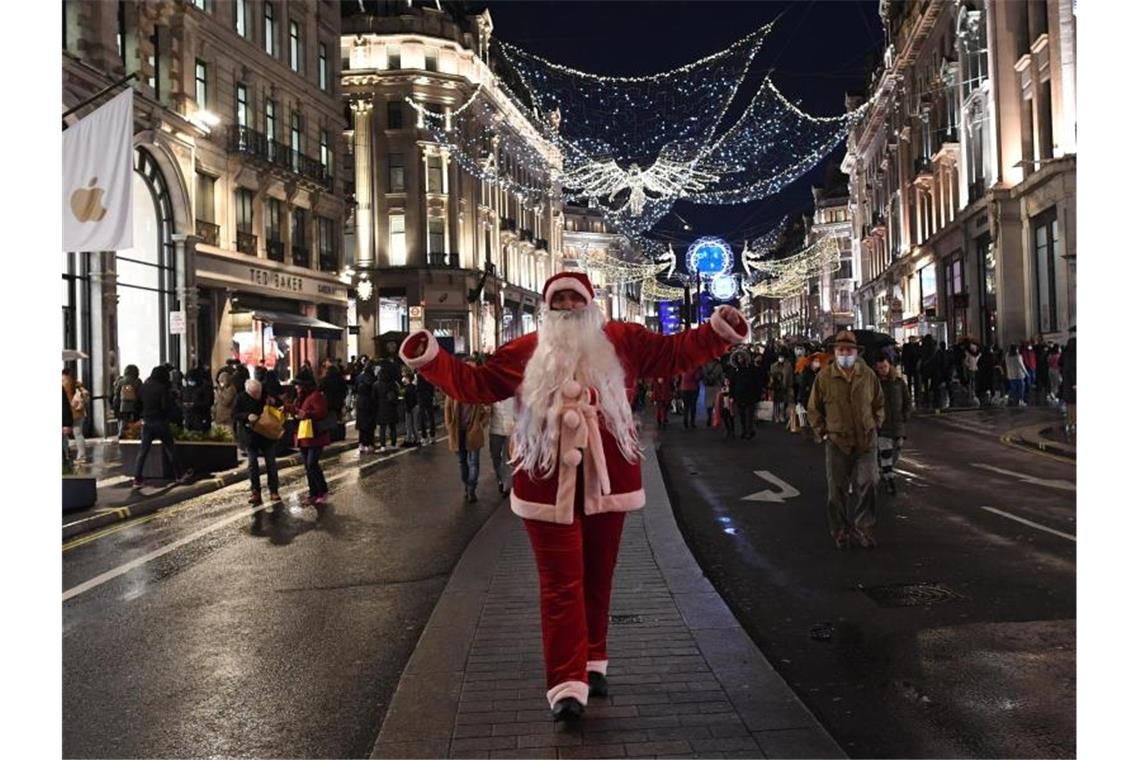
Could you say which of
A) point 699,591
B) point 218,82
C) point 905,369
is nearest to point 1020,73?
point 905,369

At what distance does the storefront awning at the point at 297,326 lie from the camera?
33281 mm

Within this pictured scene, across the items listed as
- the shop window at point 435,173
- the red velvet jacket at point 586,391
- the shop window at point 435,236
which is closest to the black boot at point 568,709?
the red velvet jacket at point 586,391

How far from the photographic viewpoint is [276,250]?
3472 centimetres

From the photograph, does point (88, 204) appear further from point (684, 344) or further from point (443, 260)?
point (443, 260)

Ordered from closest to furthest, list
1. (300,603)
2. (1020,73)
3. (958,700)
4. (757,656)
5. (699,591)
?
(958,700), (757,656), (699,591), (300,603), (1020,73)

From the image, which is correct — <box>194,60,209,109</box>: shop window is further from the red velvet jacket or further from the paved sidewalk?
the red velvet jacket

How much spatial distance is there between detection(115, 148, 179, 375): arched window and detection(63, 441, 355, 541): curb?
10.6 meters

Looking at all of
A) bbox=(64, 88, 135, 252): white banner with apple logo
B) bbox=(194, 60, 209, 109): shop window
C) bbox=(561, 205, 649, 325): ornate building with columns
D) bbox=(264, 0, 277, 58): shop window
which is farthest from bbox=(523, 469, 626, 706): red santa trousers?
bbox=(561, 205, 649, 325): ornate building with columns

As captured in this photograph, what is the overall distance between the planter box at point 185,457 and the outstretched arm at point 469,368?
11.2 meters

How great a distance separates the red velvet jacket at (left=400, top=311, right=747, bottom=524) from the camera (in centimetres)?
441

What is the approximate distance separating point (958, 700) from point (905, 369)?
26940 millimetres

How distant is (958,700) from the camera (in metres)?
4.69
